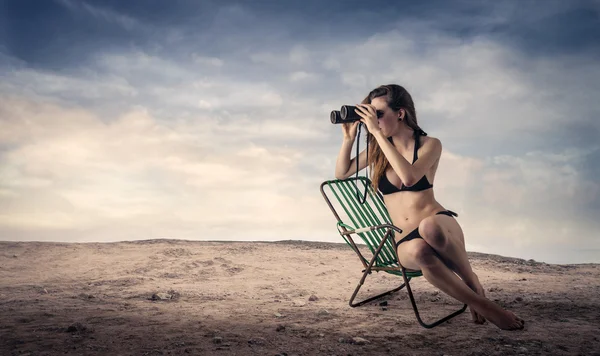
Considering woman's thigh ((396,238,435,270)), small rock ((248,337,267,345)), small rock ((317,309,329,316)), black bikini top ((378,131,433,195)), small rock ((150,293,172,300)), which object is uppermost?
black bikini top ((378,131,433,195))

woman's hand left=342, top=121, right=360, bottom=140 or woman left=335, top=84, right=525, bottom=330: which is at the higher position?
woman's hand left=342, top=121, right=360, bottom=140

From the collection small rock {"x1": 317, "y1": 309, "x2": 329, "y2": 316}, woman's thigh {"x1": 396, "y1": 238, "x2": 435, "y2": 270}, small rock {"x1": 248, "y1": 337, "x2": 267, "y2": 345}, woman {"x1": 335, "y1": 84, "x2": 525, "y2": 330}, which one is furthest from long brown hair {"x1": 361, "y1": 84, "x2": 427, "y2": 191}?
small rock {"x1": 248, "y1": 337, "x2": 267, "y2": 345}

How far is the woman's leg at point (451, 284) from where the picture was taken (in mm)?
3561

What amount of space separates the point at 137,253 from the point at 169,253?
0.57 metres

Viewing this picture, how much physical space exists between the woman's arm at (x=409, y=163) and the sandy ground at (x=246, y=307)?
1.18 m

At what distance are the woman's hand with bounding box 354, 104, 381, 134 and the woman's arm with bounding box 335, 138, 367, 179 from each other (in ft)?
1.59

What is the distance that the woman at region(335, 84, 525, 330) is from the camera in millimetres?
3578

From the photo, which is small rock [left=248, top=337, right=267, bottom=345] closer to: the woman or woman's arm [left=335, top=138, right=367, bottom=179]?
the woman

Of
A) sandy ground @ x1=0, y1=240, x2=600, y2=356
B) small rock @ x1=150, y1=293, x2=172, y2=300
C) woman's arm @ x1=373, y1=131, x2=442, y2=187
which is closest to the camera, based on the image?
sandy ground @ x1=0, y1=240, x2=600, y2=356

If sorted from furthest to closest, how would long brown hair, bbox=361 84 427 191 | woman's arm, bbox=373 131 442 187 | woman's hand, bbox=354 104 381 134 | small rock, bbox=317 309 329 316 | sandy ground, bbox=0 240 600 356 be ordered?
small rock, bbox=317 309 329 316 < long brown hair, bbox=361 84 427 191 < woman's hand, bbox=354 104 381 134 < woman's arm, bbox=373 131 442 187 < sandy ground, bbox=0 240 600 356

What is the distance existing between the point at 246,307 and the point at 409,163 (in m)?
2.19

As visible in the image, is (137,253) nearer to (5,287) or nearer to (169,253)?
(169,253)

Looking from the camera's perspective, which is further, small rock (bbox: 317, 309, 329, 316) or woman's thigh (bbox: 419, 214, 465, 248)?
small rock (bbox: 317, 309, 329, 316)

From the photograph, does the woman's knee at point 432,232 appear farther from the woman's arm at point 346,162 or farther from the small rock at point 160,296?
the small rock at point 160,296
